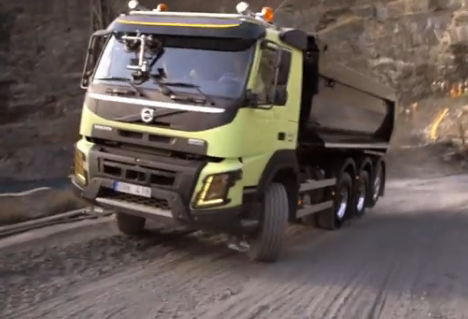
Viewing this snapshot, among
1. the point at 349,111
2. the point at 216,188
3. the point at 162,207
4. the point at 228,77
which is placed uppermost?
the point at 228,77

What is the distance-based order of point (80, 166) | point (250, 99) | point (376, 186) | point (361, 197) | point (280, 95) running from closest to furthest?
point (250, 99), point (280, 95), point (80, 166), point (361, 197), point (376, 186)

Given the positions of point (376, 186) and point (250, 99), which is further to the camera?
point (376, 186)

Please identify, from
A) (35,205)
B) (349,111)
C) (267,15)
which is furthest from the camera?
(349,111)

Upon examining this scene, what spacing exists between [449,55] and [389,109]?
23313 mm

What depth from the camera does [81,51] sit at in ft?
107

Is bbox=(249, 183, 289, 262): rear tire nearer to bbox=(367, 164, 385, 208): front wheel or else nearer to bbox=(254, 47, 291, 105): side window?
bbox=(254, 47, 291, 105): side window

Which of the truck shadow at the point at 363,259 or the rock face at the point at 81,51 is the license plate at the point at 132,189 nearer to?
the truck shadow at the point at 363,259

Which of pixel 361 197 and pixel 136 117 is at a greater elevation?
pixel 136 117

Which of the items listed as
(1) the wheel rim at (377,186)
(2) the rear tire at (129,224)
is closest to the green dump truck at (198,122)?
(2) the rear tire at (129,224)

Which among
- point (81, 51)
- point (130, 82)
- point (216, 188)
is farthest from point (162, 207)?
point (81, 51)

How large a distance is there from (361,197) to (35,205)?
19.5ft

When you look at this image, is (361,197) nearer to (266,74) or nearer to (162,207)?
(266,74)

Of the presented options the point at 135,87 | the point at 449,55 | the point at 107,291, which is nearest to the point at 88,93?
the point at 135,87

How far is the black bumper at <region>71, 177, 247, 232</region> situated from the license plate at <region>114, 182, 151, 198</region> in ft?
0.21
